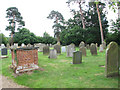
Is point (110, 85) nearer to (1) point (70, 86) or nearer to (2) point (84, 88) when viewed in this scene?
(2) point (84, 88)

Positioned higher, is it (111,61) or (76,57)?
(111,61)

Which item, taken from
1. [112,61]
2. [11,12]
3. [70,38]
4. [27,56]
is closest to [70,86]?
[112,61]

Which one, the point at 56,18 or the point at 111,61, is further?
the point at 56,18

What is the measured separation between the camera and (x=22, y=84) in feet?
14.9

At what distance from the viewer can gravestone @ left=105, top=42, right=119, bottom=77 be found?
4.93 m

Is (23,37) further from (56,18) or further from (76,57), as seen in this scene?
(76,57)

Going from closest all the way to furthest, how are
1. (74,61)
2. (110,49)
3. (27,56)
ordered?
1. (110,49)
2. (27,56)
3. (74,61)

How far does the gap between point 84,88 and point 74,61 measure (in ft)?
13.6

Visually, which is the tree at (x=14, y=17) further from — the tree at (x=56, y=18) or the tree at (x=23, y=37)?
the tree at (x=56, y=18)

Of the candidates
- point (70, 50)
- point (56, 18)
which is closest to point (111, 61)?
point (70, 50)

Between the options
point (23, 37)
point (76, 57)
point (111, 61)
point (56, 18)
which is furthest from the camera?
point (56, 18)

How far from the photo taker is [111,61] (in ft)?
16.6

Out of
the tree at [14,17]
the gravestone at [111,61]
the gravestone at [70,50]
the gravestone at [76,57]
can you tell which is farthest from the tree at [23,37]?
the gravestone at [111,61]

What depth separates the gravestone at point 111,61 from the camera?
4.93 metres
